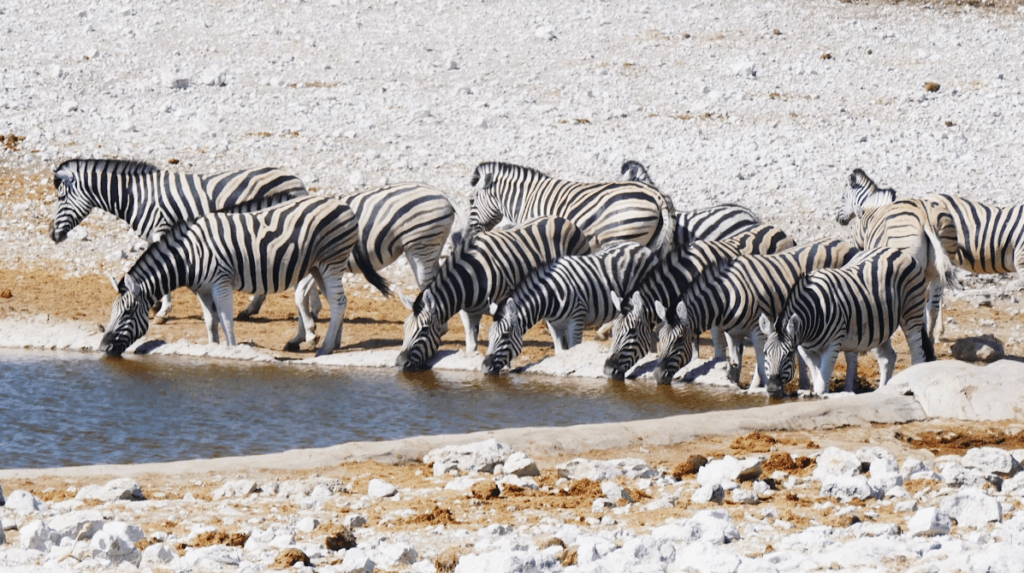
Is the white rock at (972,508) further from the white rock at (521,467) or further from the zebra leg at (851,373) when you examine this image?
the zebra leg at (851,373)

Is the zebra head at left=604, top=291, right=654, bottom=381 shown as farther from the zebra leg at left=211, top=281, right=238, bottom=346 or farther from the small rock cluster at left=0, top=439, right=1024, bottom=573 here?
the small rock cluster at left=0, top=439, right=1024, bottom=573

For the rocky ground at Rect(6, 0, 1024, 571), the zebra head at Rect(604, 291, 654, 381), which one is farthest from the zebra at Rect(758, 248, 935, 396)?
the zebra head at Rect(604, 291, 654, 381)

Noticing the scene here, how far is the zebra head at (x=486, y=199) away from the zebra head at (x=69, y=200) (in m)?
4.57

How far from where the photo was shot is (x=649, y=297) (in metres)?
13.4

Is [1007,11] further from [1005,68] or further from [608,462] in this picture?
[608,462]

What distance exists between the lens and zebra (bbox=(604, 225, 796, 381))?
1285cm

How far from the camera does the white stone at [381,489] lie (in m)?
7.41

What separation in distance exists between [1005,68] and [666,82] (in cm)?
669

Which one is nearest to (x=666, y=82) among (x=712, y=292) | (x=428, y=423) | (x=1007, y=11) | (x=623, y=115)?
(x=623, y=115)

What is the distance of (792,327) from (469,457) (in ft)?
15.1

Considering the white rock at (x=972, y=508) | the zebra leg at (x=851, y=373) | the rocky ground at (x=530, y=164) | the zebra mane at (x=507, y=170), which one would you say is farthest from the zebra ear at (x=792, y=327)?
the zebra mane at (x=507, y=170)

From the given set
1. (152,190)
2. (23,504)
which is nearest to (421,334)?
(152,190)

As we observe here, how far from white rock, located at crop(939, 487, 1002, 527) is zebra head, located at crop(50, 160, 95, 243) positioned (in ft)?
39.7

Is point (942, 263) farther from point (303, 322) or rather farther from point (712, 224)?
point (303, 322)
